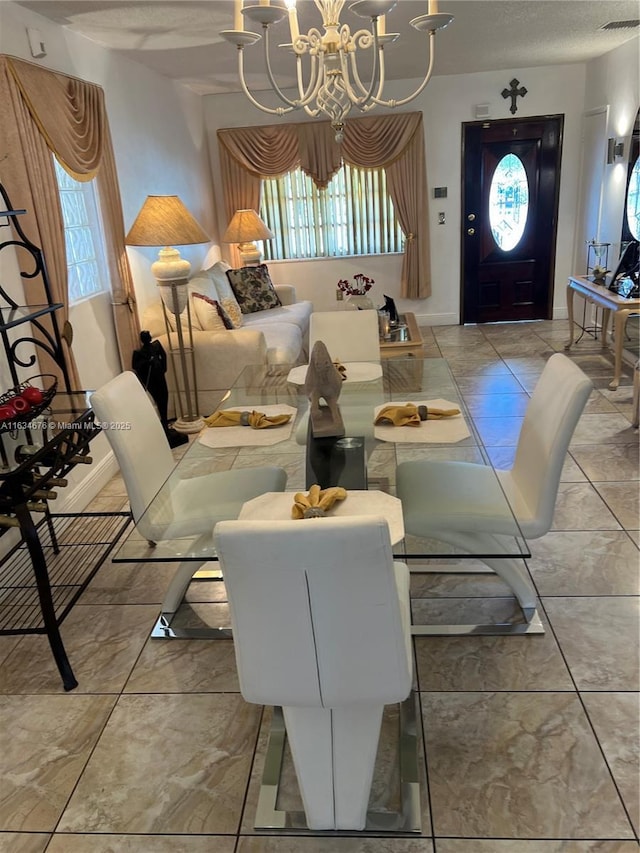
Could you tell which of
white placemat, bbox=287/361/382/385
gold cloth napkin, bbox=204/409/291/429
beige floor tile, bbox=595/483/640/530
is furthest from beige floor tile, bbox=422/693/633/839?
white placemat, bbox=287/361/382/385

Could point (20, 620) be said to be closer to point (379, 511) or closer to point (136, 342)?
point (379, 511)

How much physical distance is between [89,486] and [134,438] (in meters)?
1.42

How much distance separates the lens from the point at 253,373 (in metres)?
3.37

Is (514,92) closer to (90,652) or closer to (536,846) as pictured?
(90,652)

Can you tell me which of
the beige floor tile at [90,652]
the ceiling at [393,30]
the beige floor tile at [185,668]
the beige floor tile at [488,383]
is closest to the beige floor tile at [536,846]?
the beige floor tile at [185,668]

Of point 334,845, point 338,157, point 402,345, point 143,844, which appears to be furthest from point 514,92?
point 143,844

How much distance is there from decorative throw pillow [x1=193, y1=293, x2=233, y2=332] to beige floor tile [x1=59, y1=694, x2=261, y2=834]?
3.14 metres

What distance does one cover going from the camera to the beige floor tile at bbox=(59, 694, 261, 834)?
65.7 inches

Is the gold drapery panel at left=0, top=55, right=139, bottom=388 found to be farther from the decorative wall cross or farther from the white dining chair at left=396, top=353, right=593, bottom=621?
Result: the decorative wall cross

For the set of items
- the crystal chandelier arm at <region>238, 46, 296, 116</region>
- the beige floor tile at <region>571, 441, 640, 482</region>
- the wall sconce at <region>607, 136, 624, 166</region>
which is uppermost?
the crystal chandelier arm at <region>238, 46, 296, 116</region>

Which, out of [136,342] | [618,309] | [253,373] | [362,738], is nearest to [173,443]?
[136,342]

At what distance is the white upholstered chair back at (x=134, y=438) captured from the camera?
86.7 inches

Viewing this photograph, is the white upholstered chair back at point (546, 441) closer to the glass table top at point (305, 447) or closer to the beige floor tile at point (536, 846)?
the glass table top at point (305, 447)

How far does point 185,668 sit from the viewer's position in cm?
221
